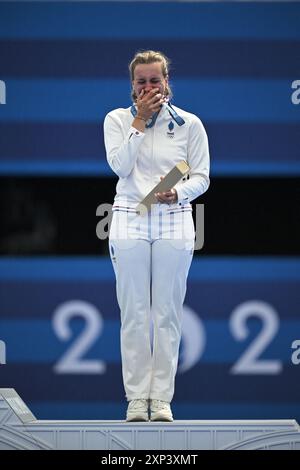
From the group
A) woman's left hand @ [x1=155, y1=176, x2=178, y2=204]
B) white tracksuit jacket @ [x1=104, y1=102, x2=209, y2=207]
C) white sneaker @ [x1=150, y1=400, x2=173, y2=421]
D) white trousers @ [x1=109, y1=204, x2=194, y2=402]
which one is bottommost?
white sneaker @ [x1=150, y1=400, x2=173, y2=421]

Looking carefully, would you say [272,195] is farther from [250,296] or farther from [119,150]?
[119,150]

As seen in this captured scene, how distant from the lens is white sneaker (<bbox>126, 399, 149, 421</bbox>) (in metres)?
4.54

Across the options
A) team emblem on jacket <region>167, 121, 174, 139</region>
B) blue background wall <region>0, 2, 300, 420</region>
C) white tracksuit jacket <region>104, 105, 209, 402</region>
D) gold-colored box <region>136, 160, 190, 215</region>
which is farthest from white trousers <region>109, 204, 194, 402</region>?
blue background wall <region>0, 2, 300, 420</region>

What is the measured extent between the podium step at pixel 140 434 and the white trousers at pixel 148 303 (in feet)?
0.68

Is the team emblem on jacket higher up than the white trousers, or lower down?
higher up

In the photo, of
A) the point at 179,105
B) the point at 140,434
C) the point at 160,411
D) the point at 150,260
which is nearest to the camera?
the point at 140,434

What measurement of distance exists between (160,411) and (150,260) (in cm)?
65

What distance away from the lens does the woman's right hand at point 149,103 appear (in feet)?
15.0

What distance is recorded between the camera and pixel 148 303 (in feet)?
15.3

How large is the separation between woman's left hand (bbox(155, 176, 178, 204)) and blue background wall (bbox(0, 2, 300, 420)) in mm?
1053

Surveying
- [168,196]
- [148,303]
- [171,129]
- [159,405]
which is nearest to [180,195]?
[168,196]

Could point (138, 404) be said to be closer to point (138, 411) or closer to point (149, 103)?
point (138, 411)

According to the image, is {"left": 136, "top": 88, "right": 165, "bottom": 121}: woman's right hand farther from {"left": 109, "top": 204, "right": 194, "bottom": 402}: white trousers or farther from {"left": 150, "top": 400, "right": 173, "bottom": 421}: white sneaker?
{"left": 150, "top": 400, "right": 173, "bottom": 421}: white sneaker

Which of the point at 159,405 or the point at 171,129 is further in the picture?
the point at 171,129
